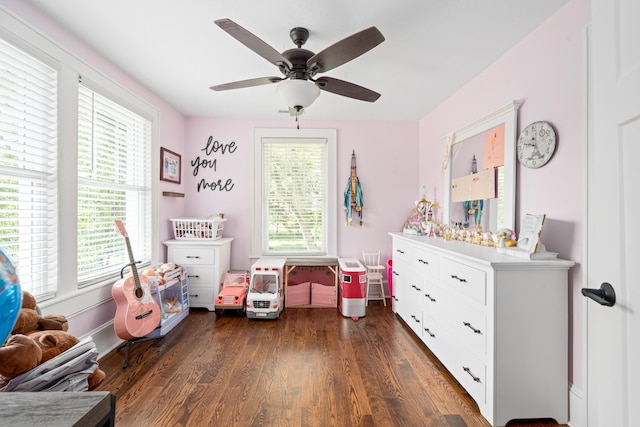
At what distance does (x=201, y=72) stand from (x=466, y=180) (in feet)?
8.74

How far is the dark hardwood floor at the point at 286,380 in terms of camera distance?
1651 millimetres

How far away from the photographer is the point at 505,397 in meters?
1.60

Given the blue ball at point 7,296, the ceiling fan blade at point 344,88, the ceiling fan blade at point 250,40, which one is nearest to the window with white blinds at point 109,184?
the ceiling fan blade at point 250,40

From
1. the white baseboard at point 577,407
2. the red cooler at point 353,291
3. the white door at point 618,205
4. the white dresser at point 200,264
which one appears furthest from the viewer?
the white dresser at point 200,264

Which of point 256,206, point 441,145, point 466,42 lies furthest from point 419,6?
point 256,206

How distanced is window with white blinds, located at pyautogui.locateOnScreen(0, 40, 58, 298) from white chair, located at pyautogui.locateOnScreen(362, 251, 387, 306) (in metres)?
2.97

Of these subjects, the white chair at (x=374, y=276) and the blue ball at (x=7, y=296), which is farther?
the white chair at (x=374, y=276)

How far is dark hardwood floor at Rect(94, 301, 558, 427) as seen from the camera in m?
1.65

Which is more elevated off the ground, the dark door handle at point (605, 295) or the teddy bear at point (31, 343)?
the dark door handle at point (605, 295)

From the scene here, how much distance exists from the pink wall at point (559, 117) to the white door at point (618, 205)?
934 millimetres

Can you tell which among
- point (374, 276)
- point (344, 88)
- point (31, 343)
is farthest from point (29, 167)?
point (374, 276)

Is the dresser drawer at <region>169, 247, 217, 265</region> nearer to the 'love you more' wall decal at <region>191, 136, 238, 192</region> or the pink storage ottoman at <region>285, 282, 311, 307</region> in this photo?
the 'love you more' wall decal at <region>191, 136, 238, 192</region>

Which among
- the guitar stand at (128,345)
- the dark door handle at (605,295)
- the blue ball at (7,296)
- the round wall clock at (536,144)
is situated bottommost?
the guitar stand at (128,345)

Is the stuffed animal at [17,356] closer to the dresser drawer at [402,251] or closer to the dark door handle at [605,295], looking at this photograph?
the dark door handle at [605,295]
